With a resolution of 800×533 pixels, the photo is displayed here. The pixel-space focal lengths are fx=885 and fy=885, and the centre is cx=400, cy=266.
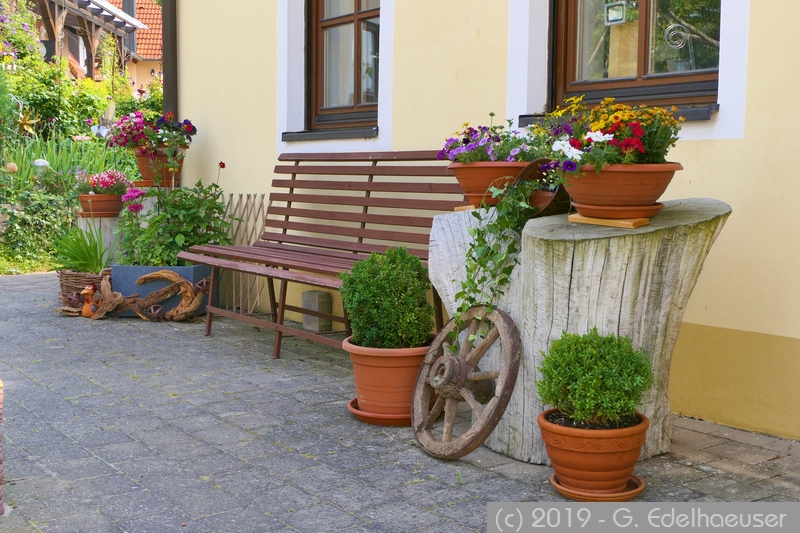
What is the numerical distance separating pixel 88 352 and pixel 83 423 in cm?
170

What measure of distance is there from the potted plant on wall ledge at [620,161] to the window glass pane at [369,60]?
3.28 m

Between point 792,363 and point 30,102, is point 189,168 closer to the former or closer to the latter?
point 792,363

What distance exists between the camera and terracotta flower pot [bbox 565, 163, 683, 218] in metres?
3.28

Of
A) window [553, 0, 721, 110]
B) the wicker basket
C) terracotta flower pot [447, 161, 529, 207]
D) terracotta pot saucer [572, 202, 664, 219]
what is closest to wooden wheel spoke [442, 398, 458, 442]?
terracotta flower pot [447, 161, 529, 207]

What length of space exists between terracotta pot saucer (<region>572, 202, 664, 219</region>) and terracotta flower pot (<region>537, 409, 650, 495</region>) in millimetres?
769

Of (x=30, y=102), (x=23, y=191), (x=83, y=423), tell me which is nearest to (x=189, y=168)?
(x=23, y=191)

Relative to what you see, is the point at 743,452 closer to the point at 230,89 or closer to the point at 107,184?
the point at 230,89

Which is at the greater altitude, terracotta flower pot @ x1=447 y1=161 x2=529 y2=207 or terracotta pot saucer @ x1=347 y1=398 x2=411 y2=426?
terracotta flower pot @ x1=447 y1=161 x2=529 y2=207

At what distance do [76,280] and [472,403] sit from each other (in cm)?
467

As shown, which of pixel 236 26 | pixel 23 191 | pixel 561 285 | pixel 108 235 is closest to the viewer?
pixel 561 285

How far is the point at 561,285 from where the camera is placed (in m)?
3.42

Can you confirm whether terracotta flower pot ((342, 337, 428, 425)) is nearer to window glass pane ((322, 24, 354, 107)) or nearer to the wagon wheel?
the wagon wheel

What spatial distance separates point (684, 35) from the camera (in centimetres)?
443

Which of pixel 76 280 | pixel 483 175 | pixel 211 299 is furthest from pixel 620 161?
pixel 76 280
